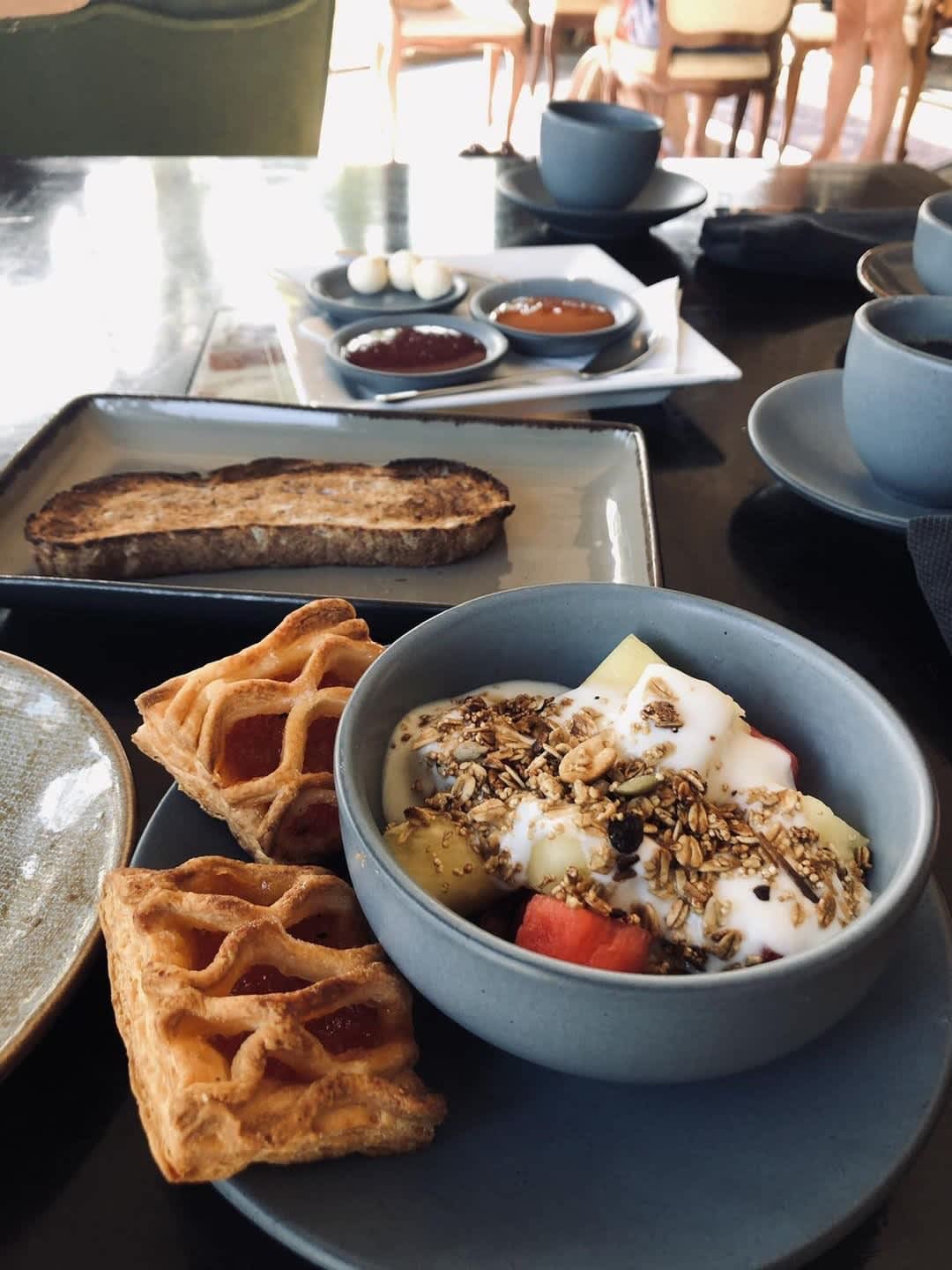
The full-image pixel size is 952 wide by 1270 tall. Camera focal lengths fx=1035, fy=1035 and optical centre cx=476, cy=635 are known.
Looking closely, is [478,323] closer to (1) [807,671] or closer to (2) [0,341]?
(2) [0,341]

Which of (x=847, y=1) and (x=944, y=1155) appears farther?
(x=847, y=1)

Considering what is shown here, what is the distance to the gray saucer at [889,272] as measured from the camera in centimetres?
169

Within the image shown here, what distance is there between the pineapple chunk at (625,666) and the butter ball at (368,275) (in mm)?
1236

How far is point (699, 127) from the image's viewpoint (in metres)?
5.99

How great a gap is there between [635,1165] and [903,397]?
87 cm

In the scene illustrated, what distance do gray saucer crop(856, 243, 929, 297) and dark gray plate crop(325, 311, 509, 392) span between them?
2.09 feet

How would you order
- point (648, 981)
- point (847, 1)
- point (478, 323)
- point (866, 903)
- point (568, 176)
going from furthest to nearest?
point (847, 1), point (568, 176), point (478, 323), point (866, 903), point (648, 981)

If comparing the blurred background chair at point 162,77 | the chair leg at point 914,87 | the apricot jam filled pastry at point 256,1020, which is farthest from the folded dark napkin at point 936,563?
the chair leg at point 914,87

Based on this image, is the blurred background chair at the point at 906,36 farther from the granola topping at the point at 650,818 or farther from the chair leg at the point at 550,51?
the granola topping at the point at 650,818

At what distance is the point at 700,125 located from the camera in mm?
5977

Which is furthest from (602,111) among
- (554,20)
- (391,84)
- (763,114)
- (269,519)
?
(554,20)

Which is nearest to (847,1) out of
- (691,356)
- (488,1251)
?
(691,356)

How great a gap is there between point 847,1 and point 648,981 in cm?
676

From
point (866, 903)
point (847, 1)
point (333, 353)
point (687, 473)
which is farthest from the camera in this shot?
point (847, 1)
